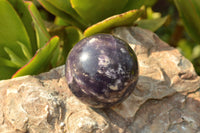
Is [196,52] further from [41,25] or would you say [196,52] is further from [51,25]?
[41,25]

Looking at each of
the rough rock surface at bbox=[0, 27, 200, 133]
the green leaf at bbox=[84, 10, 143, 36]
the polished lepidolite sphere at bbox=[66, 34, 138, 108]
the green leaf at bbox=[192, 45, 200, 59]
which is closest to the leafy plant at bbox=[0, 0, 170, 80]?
the green leaf at bbox=[84, 10, 143, 36]

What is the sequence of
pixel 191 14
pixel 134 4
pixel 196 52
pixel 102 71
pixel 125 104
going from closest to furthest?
pixel 102 71, pixel 125 104, pixel 134 4, pixel 191 14, pixel 196 52

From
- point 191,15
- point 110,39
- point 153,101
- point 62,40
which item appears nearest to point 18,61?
point 62,40

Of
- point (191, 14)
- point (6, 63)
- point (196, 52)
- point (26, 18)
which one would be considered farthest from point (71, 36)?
point (196, 52)

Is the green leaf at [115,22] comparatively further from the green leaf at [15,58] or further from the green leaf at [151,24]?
the green leaf at [15,58]

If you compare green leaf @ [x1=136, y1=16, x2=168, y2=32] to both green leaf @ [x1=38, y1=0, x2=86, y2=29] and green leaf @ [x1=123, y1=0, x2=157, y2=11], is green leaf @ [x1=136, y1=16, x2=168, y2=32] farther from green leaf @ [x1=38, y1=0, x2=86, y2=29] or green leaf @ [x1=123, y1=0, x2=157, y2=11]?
green leaf @ [x1=38, y1=0, x2=86, y2=29]

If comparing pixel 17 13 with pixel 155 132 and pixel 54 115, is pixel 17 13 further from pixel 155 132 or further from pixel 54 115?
pixel 155 132

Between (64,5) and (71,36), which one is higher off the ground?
(64,5)

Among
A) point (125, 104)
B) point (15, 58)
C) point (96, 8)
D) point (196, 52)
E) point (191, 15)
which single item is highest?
point (96, 8)
